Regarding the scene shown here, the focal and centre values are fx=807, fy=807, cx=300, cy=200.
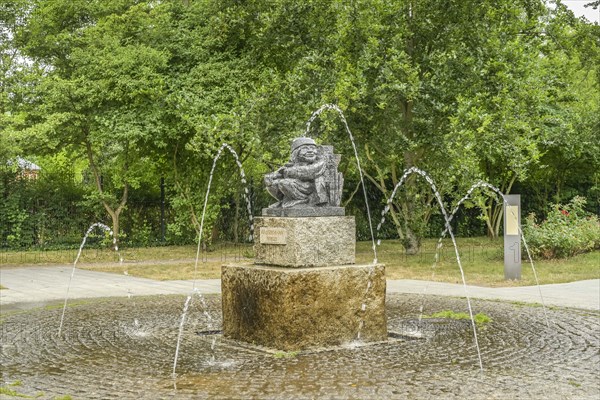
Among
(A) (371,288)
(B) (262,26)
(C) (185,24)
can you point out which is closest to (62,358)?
(A) (371,288)

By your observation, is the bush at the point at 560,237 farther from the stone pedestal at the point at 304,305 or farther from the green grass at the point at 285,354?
the green grass at the point at 285,354

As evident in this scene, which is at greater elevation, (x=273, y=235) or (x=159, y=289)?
(x=273, y=235)

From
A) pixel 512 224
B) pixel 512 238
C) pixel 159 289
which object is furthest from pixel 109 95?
pixel 512 238

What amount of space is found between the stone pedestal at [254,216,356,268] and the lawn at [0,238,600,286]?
23.5ft

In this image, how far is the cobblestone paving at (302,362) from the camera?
6.74 meters

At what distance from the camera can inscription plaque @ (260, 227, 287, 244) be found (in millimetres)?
8906

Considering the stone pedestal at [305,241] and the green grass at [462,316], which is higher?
the stone pedestal at [305,241]

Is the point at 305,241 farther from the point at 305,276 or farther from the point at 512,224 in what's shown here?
the point at 512,224

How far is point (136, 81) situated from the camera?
21500 millimetres

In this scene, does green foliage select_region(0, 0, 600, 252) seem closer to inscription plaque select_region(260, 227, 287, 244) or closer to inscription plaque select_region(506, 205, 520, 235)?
inscription plaque select_region(506, 205, 520, 235)

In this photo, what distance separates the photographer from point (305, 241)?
8812 millimetres

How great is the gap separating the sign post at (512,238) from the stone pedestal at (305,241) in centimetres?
749

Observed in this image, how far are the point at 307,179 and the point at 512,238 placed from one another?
26.9 ft

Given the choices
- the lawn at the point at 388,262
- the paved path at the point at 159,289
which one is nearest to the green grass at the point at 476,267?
the lawn at the point at 388,262
